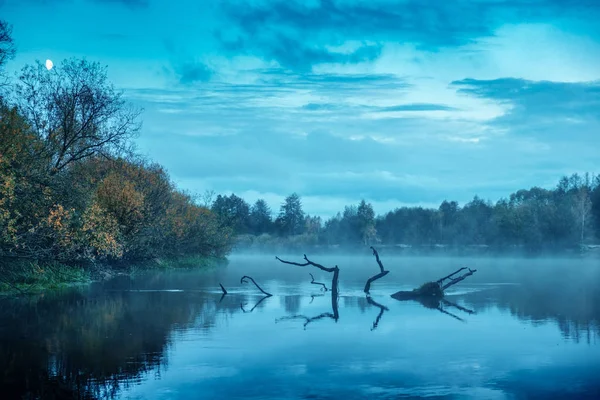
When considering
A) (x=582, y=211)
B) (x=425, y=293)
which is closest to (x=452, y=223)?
(x=582, y=211)

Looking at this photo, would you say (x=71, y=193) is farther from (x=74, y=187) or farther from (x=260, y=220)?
(x=260, y=220)

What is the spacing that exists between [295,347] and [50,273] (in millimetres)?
26578

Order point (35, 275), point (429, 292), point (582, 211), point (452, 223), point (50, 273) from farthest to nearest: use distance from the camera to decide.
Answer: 1. point (452, 223)
2. point (582, 211)
3. point (50, 273)
4. point (429, 292)
5. point (35, 275)

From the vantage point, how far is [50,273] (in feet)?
158

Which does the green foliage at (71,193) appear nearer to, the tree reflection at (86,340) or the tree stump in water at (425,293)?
the tree reflection at (86,340)

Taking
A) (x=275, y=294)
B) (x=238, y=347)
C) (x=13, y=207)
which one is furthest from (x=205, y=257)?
(x=238, y=347)

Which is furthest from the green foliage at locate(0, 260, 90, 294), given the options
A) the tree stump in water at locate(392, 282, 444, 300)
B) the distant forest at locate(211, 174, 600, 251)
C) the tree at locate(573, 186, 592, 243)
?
the tree at locate(573, 186, 592, 243)

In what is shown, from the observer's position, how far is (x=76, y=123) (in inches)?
1889

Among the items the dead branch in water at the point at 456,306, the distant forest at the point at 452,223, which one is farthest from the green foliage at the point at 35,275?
the distant forest at the point at 452,223

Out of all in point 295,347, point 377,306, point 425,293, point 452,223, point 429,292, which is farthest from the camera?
point 452,223

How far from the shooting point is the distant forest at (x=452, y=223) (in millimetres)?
130375

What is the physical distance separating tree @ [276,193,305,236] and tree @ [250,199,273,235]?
2753 millimetres

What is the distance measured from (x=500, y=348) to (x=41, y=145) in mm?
26265

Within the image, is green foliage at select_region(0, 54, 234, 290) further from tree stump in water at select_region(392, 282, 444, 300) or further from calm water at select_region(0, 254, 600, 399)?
tree stump in water at select_region(392, 282, 444, 300)
